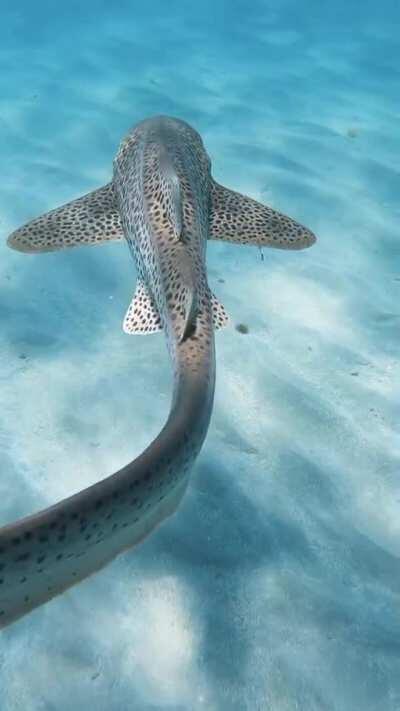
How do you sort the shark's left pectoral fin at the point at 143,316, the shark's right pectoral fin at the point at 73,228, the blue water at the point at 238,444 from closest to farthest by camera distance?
the blue water at the point at 238,444 → the shark's left pectoral fin at the point at 143,316 → the shark's right pectoral fin at the point at 73,228

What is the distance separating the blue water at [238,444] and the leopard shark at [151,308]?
105cm

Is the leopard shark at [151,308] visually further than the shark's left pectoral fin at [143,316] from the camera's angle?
No

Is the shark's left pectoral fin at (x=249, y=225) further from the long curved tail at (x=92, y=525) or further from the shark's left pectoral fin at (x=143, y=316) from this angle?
the long curved tail at (x=92, y=525)

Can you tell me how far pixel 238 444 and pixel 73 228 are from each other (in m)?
2.45

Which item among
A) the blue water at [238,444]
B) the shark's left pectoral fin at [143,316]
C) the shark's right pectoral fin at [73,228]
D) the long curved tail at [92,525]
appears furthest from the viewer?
the shark's right pectoral fin at [73,228]

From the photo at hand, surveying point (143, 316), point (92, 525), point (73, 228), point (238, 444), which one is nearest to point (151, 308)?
point (143, 316)

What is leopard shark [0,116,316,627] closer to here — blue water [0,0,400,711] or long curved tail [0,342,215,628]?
long curved tail [0,342,215,628]

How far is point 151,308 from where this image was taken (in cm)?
464

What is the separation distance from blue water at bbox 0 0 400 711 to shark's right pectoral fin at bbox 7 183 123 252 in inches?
37.6

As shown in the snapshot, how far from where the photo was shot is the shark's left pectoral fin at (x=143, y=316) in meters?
4.56

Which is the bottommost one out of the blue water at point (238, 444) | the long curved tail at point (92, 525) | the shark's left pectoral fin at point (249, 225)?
the blue water at point (238, 444)

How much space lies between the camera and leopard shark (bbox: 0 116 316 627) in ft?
7.10

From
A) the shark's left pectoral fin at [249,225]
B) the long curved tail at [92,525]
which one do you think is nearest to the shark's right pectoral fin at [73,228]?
the shark's left pectoral fin at [249,225]

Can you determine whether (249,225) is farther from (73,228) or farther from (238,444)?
(238,444)
